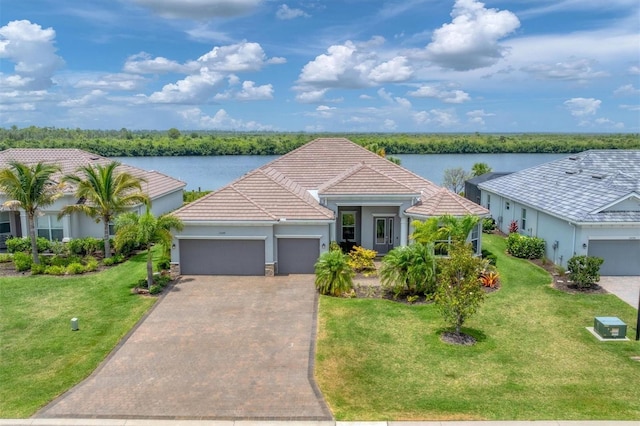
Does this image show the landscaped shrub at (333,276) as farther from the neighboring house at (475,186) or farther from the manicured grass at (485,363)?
the neighboring house at (475,186)

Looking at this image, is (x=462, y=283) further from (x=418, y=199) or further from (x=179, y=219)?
(x=179, y=219)

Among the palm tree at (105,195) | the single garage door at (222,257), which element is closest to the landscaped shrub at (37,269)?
the palm tree at (105,195)

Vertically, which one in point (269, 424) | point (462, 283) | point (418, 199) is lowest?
point (269, 424)

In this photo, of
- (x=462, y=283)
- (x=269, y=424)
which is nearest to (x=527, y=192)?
(x=462, y=283)

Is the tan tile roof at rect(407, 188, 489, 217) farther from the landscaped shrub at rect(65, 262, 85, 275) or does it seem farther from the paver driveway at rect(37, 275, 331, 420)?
the landscaped shrub at rect(65, 262, 85, 275)

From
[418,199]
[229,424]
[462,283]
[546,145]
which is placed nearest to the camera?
[229,424]

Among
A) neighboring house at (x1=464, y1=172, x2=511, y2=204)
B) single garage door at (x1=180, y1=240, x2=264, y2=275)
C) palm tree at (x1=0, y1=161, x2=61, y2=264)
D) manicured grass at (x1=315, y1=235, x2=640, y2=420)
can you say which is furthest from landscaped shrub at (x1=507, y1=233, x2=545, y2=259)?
palm tree at (x1=0, y1=161, x2=61, y2=264)

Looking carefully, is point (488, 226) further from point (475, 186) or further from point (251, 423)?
point (251, 423)
